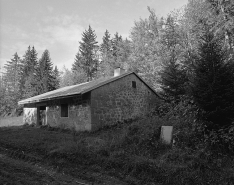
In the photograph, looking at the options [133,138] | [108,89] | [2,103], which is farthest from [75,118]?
[2,103]

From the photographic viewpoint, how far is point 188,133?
23.1 feet

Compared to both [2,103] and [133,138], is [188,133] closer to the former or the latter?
[133,138]

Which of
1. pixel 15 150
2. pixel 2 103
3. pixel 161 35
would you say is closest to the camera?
pixel 15 150

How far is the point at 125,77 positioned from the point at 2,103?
2702 centimetres

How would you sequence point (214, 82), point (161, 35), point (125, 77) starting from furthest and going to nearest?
point (161, 35) → point (125, 77) → point (214, 82)

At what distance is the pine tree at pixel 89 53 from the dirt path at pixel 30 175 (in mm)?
31807

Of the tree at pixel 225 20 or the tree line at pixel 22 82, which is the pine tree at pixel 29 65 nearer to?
the tree line at pixel 22 82

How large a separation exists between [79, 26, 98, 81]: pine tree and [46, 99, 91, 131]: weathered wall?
23.0m

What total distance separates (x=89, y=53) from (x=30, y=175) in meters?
35.5

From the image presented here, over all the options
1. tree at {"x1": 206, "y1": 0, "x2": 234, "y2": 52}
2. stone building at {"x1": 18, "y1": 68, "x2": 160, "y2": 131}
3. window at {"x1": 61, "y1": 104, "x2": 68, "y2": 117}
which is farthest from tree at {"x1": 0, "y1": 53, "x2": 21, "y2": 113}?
tree at {"x1": 206, "y1": 0, "x2": 234, "y2": 52}

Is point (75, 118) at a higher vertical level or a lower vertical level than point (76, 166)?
higher

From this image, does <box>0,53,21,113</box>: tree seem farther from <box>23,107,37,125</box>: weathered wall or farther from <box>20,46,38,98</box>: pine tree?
<box>23,107,37,125</box>: weathered wall

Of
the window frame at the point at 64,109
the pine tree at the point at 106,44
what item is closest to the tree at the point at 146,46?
the window frame at the point at 64,109

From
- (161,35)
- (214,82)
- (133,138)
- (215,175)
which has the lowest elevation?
(215,175)
